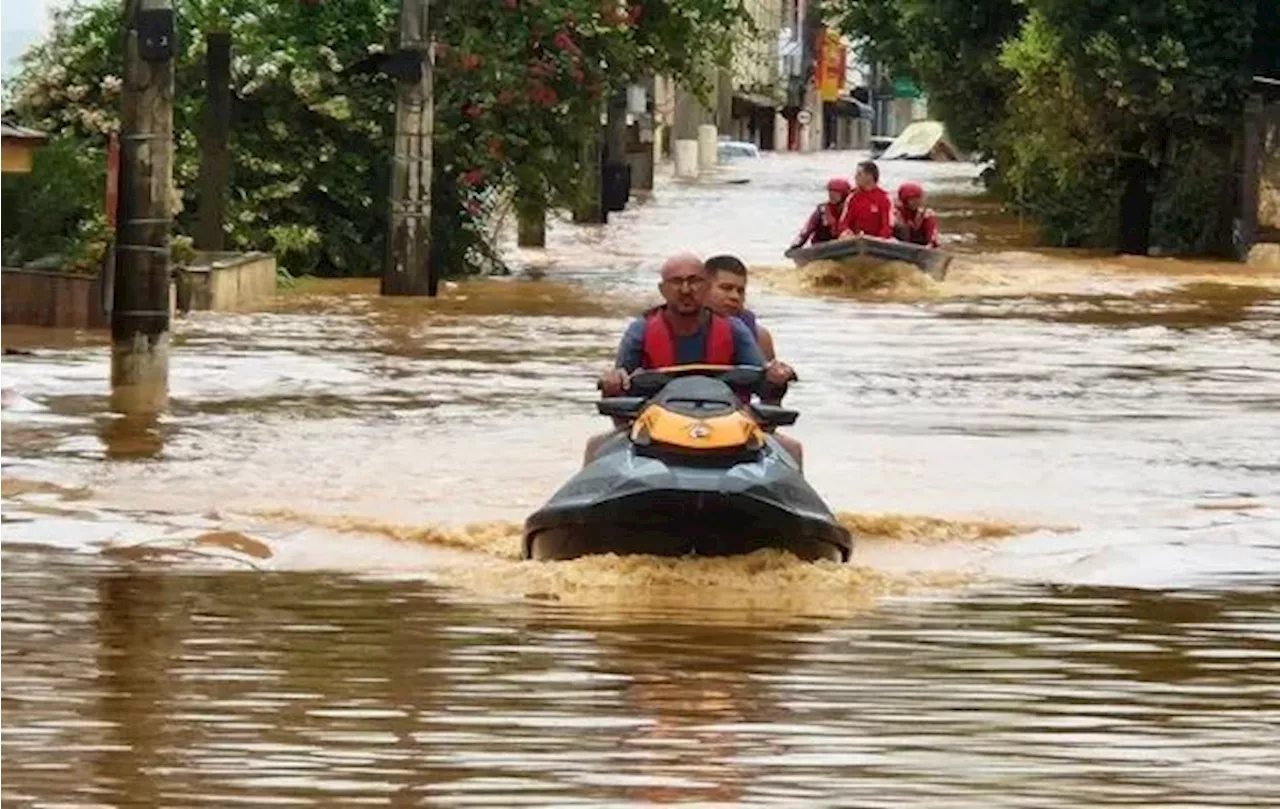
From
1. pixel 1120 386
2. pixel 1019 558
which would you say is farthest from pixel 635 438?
pixel 1120 386

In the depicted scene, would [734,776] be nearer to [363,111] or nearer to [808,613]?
[808,613]

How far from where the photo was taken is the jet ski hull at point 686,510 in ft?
42.8

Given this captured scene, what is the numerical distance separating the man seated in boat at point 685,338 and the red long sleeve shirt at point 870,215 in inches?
883

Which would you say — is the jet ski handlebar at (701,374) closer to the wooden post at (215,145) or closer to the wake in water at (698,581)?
the wake in water at (698,581)

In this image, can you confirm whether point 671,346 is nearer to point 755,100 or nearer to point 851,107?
point 755,100

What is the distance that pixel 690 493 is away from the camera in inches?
512

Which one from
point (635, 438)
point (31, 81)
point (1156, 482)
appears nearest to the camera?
point (635, 438)

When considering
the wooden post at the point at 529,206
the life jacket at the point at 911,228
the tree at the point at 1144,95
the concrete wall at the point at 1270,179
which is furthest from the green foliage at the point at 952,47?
the wooden post at the point at 529,206

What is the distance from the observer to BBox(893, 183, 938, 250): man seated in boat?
Answer: 121 ft

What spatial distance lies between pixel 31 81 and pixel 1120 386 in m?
13.2

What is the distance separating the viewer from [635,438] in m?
13.4

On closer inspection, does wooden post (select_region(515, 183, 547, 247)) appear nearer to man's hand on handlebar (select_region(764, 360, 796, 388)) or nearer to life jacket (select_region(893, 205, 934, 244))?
life jacket (select_region(893, 205, 934, 244))

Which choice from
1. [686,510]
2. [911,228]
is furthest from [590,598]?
[911,228]

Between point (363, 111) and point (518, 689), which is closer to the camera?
point (518, 689)
